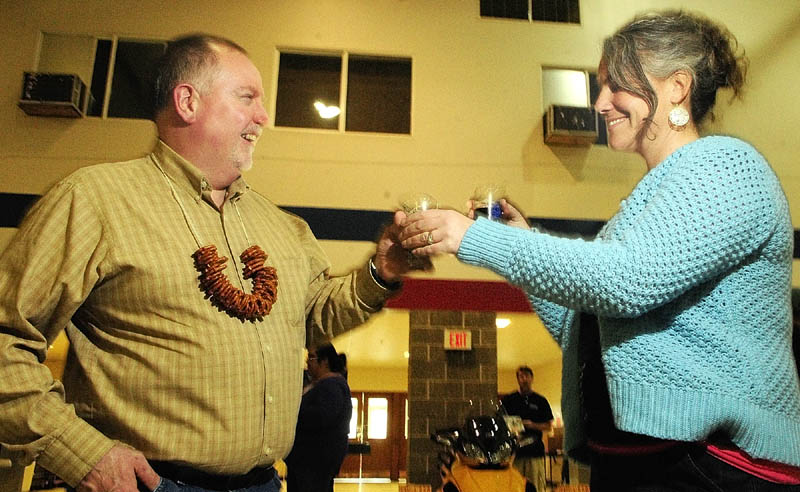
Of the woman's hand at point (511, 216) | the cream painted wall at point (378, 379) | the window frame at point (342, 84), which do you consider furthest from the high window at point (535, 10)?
the cream painted wall at point (378, 379)

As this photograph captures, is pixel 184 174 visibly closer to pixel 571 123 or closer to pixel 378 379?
pixel 571 123

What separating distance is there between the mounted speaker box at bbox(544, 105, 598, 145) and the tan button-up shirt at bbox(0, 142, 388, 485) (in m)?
6.04

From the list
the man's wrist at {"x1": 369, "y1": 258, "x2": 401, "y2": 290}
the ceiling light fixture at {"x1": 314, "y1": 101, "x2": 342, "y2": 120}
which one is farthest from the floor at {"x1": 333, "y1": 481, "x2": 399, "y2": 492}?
the man's wrist at {"x1": 369, "y1": 258, "x2": 401, "y2": 290}

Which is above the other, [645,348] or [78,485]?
[645,348]

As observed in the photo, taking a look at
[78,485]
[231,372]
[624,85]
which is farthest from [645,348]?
[78,485]

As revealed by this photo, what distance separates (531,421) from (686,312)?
16.8 ft

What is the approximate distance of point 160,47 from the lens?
7082 mm

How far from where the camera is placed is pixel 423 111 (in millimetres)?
7105

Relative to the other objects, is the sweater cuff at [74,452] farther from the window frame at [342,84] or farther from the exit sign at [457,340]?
the window frame at [342,84]

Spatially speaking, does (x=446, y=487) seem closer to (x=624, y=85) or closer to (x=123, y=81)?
(x=624, y=85)

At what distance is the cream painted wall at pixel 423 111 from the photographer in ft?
22.1

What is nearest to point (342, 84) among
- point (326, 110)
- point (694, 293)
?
point (326, 110)

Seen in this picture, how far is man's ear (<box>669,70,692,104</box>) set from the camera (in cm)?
120

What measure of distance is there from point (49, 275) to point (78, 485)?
40 cm
